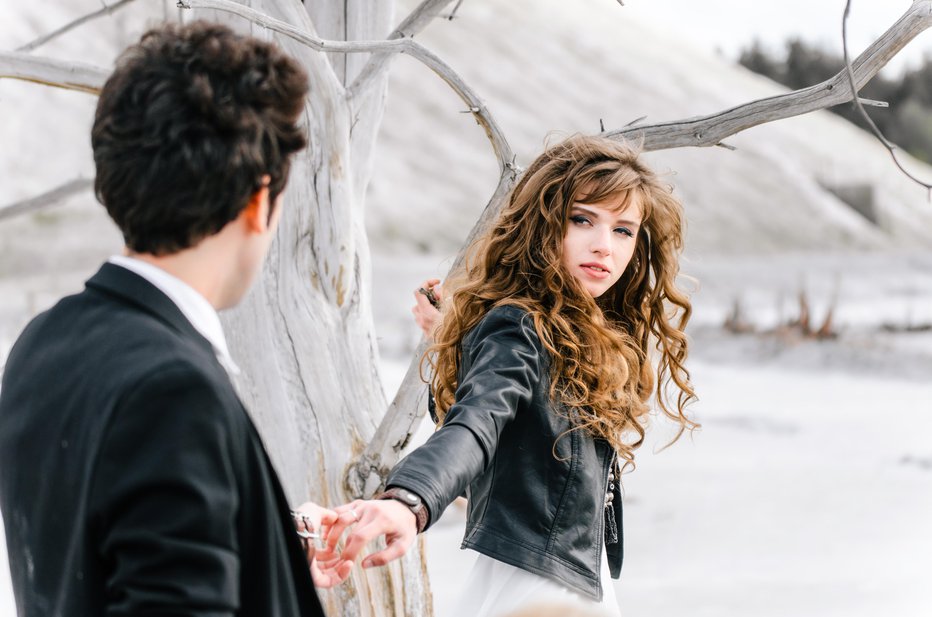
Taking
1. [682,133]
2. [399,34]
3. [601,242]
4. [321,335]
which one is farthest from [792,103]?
[321,335]

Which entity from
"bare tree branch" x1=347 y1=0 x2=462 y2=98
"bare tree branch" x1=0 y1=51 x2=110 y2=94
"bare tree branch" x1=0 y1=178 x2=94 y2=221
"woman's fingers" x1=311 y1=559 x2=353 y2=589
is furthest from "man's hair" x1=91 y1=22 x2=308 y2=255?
"bare tree branch" x1=0 y1=178 x2=94 y2=221

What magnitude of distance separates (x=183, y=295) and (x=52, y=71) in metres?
1.77

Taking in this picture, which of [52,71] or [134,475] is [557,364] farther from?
[52,71]

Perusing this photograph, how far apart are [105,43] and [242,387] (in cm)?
1460

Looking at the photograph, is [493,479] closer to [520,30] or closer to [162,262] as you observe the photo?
[162,262]

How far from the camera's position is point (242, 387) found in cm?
245

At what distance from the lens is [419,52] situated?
2203mm

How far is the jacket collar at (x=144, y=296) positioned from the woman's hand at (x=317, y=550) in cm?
39

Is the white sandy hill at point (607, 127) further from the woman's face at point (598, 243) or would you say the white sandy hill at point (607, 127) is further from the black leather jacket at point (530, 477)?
the black leather jacket at point (530, 477)

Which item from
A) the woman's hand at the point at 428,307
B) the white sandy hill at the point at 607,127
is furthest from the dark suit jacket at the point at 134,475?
the white sandy hill at the point at 607,127

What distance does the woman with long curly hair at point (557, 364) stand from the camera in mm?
1604

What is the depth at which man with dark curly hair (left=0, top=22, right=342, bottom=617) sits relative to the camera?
2.92ft

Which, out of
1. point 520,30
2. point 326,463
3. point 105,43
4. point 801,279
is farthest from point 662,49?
point 326,463

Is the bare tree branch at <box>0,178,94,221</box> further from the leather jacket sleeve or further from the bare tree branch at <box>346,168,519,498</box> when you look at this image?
the leather jacket sleeve
